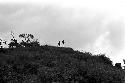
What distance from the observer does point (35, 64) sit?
91.6ft

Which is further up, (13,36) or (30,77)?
(13,36)

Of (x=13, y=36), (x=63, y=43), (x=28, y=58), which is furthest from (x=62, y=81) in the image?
(x=13, y=36)

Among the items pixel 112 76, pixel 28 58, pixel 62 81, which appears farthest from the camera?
pixel 28 58

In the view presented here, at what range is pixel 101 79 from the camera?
24578 mm

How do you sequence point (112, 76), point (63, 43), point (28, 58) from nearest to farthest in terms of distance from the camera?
1. point (112, 76)
2. point (28, 58)
3. point (63, 43)

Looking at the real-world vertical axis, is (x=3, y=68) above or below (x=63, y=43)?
below

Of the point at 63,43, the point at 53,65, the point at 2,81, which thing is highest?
the point at 63,43

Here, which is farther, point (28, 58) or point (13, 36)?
point (13, 36)

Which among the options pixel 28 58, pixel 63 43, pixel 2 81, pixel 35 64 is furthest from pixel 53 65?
pixel 63 43

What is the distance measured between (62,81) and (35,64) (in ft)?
16.7

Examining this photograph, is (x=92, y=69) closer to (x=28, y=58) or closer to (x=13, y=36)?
(x=28, y=58)

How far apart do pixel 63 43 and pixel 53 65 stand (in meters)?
14.6

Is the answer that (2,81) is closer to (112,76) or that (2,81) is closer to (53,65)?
(53,65)

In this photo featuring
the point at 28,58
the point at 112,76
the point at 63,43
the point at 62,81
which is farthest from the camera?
the point at 63,43
